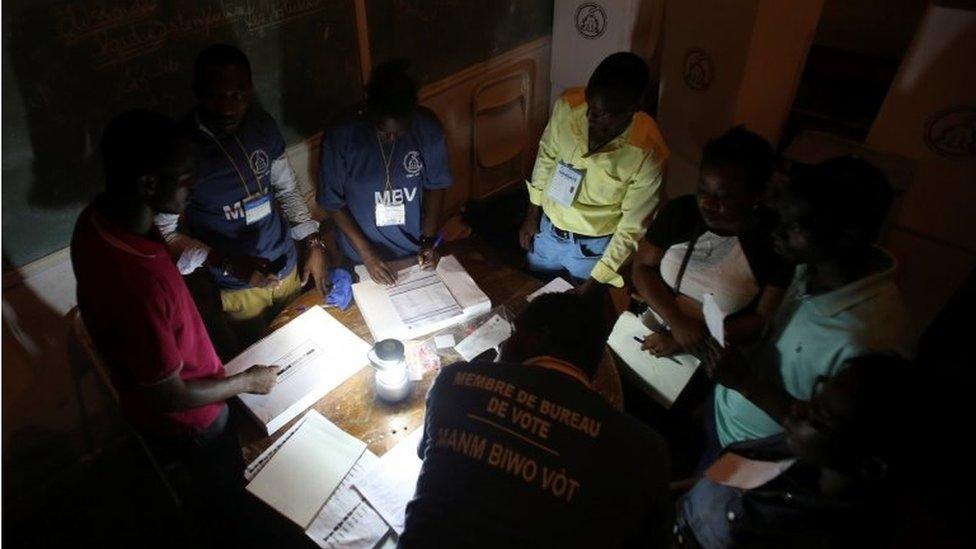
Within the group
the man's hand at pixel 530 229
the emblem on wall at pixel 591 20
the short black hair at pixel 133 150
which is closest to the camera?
the short black hair at pixel 133 150

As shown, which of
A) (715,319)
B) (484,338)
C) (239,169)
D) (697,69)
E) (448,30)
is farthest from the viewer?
(697,69)

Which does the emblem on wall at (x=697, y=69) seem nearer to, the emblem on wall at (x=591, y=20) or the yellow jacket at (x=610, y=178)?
the emblem on wall at (x=591, y=20)

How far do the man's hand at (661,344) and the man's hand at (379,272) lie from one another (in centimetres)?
106

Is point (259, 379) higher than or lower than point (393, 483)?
higher

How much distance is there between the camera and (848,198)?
57.7 inches

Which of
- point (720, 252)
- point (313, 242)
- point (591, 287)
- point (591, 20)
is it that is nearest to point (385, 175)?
point (313, 242)

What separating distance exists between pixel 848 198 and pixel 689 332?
0.72 meters

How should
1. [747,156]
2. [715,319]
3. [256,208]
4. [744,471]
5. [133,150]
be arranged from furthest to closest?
[256,208]
[747,156]
[715,319]
[744,471]
[133,150]

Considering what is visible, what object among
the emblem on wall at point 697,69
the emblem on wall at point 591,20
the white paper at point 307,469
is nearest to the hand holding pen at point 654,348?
the white paper at point 307,469

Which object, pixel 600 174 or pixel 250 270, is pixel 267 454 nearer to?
pixel 250 270

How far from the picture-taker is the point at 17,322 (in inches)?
86.9

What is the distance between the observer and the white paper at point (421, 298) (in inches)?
81.9

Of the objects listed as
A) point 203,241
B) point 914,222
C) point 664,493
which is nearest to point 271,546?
point 203,241

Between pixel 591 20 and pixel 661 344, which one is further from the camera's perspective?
pixel 591 20
